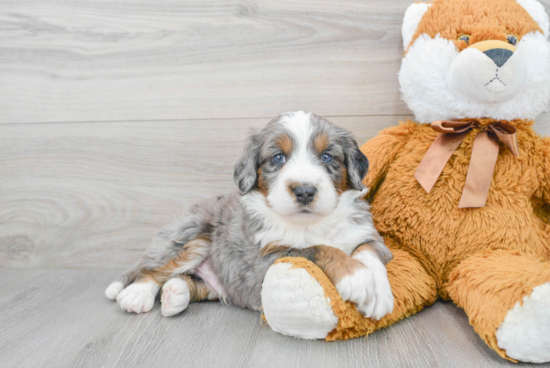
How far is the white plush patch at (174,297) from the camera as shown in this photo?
70.1 inches

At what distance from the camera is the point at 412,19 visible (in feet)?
6.18

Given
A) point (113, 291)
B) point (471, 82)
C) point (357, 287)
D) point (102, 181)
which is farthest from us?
point (102, 181)

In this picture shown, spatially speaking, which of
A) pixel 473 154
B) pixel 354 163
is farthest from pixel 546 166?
pixel 354 163

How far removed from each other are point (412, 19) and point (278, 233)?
112 centimetres

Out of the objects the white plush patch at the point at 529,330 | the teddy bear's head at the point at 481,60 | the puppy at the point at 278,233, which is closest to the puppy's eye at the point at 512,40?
the teddy bear's head at the point at 481,60

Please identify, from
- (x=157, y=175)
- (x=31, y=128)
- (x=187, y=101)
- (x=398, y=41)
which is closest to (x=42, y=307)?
(x=157, y=175)

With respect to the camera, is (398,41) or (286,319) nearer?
(286,319)

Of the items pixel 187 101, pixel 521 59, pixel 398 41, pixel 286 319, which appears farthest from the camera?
pixel 187 101

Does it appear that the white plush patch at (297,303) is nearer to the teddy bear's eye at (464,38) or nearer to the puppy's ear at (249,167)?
the puppy's ear at (249,167)

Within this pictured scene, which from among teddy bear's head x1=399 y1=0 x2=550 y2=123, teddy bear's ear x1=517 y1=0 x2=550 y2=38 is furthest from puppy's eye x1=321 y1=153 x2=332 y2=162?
teddy bear's ear x1=517 y1=0 x2=550 y2=38

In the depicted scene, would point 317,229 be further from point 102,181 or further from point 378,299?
point 102,181

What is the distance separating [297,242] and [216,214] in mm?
518

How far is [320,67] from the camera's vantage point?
2.24 m

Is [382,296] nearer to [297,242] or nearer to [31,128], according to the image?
[297,242]
